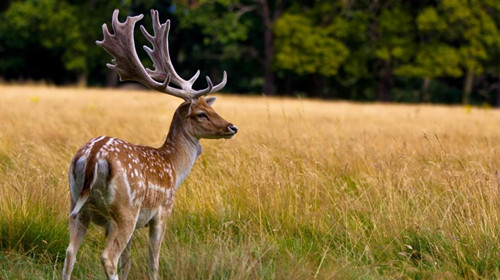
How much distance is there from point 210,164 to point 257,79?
36853 mm

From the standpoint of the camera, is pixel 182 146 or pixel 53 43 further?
pixel 53 43

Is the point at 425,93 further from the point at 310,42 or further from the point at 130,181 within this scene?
the point at 130,181

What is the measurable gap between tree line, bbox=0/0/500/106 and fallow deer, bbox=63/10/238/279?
24259 millimetres

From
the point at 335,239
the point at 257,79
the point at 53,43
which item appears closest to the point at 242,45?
the point at 257,79

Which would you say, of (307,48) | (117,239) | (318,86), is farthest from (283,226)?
(318,86)

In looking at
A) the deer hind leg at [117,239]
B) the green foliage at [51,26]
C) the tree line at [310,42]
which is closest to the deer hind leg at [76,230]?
the deer hind leg at [117,239]

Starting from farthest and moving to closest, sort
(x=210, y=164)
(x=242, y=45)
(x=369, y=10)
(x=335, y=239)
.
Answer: (x=242, y=45) < (x=369, y=10) < (x=210, y=164) < (x=335, y=239)

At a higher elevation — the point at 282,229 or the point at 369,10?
the point at 369,10

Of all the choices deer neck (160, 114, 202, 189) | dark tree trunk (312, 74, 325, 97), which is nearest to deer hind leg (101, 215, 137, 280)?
deer neck (160, 114, 202, 189)

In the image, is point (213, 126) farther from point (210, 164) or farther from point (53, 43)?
point (53, 43)

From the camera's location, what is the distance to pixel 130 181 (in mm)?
3531

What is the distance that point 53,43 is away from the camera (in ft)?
115

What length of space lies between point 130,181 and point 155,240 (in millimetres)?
472

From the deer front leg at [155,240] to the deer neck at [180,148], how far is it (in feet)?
1.12
